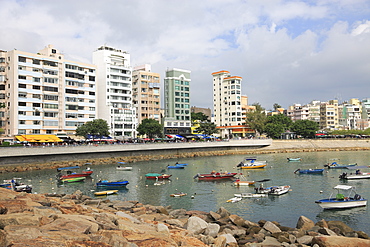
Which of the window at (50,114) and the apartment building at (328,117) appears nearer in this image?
the window at (50,114)

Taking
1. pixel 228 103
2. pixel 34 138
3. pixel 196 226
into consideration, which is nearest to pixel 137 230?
pixel 196 226

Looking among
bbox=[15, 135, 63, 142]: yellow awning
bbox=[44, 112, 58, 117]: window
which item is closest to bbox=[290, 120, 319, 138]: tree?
bbox=[44, 112, 58, 117]: window

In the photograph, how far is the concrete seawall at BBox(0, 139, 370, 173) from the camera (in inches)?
2788

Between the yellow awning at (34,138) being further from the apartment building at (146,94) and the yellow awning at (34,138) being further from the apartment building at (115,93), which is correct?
the apartment building at (146,94)

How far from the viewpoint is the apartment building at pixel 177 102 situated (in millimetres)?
136500

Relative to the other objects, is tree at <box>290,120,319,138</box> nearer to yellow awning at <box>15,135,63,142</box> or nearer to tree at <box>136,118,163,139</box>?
tree at <box>136,118,163,139</box>

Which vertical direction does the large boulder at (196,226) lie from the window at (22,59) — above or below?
below

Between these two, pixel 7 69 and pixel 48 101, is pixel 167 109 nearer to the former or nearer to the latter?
pixel 48 101

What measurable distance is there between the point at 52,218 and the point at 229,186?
3511 cm

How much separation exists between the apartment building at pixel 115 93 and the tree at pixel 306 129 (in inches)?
2973

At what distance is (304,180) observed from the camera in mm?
54906

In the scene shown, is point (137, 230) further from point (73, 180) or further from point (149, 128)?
point (149, 128)

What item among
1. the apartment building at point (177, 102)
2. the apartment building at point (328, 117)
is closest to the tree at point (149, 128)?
the apartment building at point (177, 102)

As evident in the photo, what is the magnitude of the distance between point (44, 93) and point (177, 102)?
56.4m
